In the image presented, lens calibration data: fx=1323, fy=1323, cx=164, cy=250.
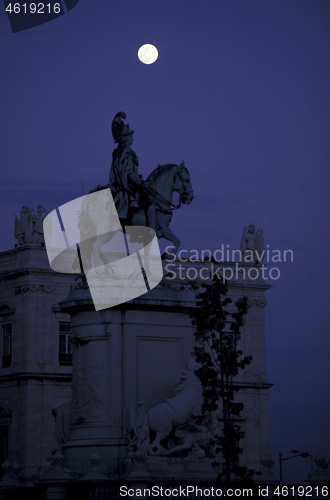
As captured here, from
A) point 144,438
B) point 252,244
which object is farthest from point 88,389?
point 252,244

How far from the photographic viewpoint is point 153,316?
2478cm

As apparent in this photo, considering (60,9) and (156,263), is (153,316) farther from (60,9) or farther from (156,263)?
(60,9)

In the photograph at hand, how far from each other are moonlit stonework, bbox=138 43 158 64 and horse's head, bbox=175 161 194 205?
3854 mm

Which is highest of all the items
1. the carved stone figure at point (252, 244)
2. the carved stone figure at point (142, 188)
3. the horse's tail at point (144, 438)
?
the carved stone figure at point (252, 244)

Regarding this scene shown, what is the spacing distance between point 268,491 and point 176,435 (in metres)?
1.96

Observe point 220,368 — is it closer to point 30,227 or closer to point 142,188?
point 142,188

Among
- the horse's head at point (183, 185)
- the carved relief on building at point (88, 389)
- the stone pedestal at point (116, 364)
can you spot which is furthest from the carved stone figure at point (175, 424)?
the horse's head at point (183, 185)

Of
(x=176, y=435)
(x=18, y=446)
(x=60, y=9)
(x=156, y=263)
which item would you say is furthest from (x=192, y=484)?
(x=18, y=446)

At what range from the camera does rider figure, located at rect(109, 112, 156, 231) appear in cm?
2555

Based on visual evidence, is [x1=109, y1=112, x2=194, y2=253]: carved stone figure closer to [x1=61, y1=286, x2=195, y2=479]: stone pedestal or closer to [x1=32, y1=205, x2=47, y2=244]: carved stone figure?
[x1=61, y1=286, x2=195, y2=479]: stone pedestal

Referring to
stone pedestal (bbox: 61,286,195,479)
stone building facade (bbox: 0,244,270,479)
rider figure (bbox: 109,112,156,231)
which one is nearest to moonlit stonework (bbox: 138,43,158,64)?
rider figure (bbox: 109,112,156,231)

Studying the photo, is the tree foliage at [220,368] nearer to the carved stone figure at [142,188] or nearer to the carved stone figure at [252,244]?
the carved stone figure at [142,188]

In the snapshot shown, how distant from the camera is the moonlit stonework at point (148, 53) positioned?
28.9 metres

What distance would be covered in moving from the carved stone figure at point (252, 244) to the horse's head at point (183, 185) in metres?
25.5
